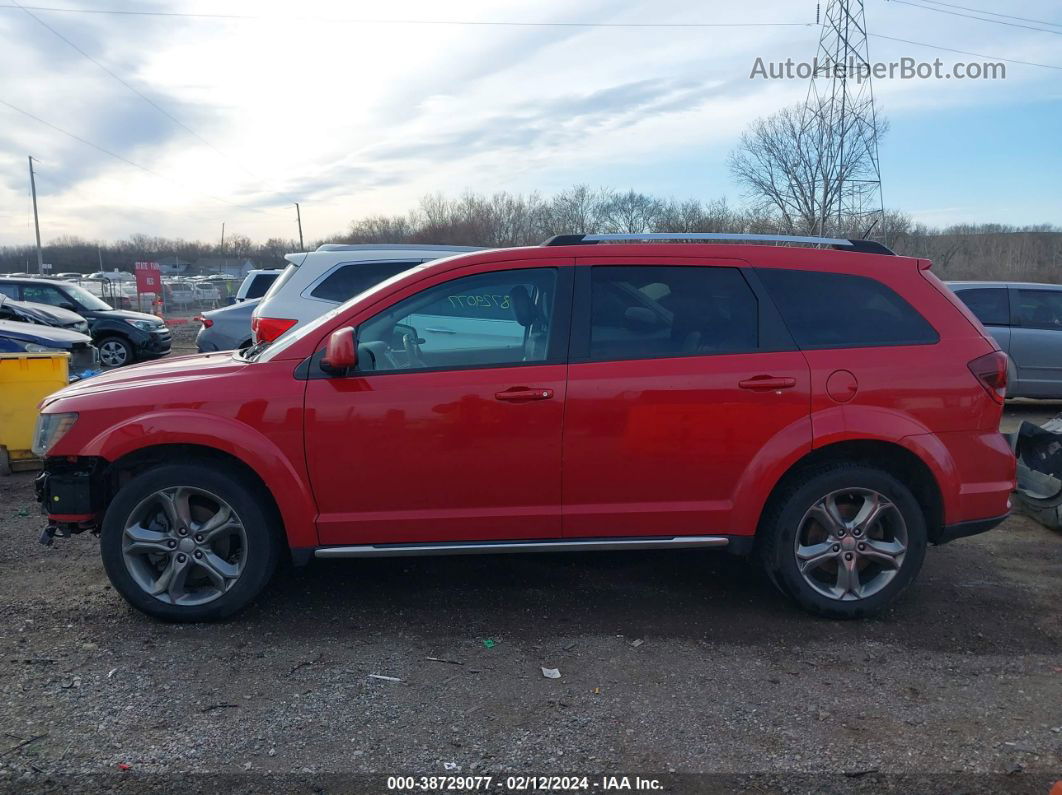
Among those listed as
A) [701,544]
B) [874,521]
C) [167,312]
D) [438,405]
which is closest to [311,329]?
[438,405]

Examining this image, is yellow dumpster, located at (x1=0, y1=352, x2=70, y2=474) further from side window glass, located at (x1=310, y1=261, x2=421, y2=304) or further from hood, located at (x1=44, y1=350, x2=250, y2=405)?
hood, located at (x1=44, y1=350, x2=250, y2=405)

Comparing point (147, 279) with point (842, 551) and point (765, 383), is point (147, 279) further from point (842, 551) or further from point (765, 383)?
point (842, 551)

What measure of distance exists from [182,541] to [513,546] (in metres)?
1.65

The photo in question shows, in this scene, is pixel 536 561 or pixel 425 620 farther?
pixel 536 561

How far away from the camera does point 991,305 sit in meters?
10.8

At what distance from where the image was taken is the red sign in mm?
32188

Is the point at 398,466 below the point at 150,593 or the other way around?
the other way around

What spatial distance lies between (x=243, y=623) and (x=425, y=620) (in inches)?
36.4

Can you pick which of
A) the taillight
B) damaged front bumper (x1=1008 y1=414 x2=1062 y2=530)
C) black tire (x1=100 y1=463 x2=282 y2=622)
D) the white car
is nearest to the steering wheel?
black tire (x1=100 y1=463 x2=282 y2=622)

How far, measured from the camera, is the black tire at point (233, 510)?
13.5 feet

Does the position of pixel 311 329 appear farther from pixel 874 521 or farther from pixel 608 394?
pixel 874 521

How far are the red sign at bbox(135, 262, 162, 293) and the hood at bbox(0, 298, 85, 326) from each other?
18.4 meters

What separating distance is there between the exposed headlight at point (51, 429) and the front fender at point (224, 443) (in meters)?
0.14

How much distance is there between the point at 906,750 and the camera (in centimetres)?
316
